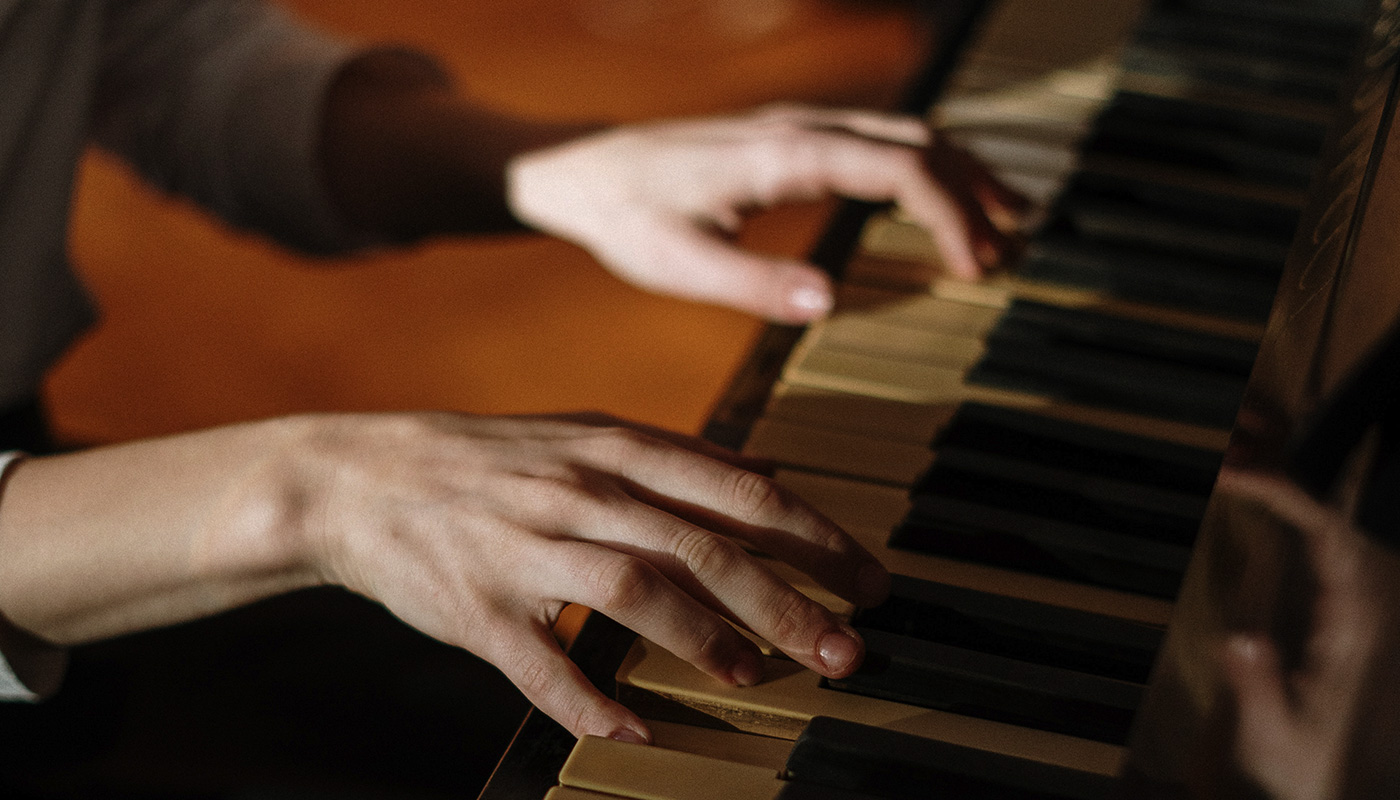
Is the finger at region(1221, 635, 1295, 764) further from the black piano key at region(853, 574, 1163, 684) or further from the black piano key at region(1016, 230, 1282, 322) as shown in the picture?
the black piano key at region(1016, 230, 1282, 322)

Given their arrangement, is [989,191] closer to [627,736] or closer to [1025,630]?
[1025,630]

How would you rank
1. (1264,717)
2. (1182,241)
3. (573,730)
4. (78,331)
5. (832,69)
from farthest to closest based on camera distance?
(832,69) < (78,331) < (1182,241) < (573,730) < (1264,717)

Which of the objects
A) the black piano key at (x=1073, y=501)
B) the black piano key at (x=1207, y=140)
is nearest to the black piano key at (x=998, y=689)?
the black piano key at (x=1073, y=501)

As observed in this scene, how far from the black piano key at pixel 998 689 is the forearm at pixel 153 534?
30cm

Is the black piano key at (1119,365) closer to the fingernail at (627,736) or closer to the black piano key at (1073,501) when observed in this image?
the black piano key at (1073,501)

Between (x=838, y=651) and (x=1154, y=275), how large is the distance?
0.42 meters

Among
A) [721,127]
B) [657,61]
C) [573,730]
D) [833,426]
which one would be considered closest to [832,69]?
[657,61]

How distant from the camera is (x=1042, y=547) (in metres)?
0.56

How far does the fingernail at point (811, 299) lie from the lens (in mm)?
737

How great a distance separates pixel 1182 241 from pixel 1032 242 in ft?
0.34

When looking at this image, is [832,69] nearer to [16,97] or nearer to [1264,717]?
[16,97]

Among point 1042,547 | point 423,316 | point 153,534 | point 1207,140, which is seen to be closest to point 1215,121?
Answer: point 1207,140

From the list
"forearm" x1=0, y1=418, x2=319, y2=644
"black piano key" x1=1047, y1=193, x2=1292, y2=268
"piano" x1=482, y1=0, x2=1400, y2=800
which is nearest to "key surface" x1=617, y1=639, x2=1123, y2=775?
"piano" x1=482, y1=0, x2=1400, y2=800

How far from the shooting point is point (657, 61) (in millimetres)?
3029
